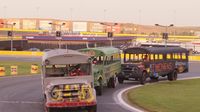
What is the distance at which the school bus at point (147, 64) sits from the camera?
34406 millimetres

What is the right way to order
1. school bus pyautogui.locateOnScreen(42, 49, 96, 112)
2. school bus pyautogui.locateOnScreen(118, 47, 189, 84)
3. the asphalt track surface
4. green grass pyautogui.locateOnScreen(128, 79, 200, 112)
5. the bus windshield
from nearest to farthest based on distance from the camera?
school bus pyautogui.locateOnScreen(42, 49, 96, 112) → the bus windshield → green grass pyautogui.locateOnScreen(128, 79, 200, 112) → the asphalt track surface → school bus pyautogui.locateOnScreen(118, 47, 189, 84)

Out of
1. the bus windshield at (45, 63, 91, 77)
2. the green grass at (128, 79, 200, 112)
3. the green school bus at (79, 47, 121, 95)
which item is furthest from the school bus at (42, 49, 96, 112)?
the green school bus at (79, 47, 121, 95)

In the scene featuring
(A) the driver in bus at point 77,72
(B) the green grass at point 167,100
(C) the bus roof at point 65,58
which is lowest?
(B) the green grass at point 167,100

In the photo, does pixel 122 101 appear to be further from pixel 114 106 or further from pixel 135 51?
pixel 135 51

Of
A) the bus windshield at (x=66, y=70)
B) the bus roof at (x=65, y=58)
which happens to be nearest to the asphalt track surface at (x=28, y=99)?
the bus windshield at (x=66, y=70)

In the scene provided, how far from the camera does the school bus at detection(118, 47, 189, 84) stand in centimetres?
3441

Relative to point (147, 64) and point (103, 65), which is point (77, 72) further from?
point (147, 64)

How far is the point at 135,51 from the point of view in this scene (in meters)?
35.3

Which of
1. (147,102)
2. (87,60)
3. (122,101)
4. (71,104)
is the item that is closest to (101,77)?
(122,101)

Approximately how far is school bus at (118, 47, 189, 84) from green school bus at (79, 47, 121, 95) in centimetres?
A: 184

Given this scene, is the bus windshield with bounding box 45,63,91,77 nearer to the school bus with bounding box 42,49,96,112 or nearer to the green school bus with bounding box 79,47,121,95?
the school bus with bounding box 42,49,96,112

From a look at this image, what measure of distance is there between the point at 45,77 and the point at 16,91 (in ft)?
32.2

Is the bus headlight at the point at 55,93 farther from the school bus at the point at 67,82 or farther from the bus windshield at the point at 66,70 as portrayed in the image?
the bus windshield at the point at 66,70

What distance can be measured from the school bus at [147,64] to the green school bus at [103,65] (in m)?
1.84
